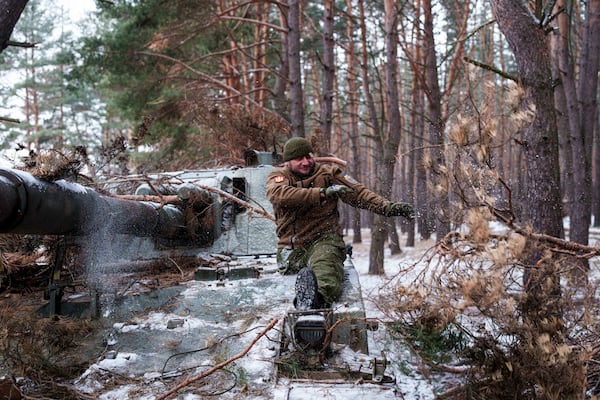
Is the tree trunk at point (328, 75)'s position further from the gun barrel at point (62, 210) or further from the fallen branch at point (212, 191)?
the gun barrel at point (62, 210)

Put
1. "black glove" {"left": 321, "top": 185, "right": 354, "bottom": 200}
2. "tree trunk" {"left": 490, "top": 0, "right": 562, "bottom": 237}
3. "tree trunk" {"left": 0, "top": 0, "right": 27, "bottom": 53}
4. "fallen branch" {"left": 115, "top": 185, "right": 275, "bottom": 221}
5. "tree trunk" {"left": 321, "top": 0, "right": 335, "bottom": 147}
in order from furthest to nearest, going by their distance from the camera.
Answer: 1. "tree trunk" {"left": 321, "top": 0, "right": 335, "bottom": 147}
2. "fallen branch" {"left": 115, "top": 185, "right": 275, "bottom": 221}
3. "tree trunk" {"left": 0, "top": 0, "right": 27, "bottom": 53}
4. "tree trunk" {"left": 490, "top": 0, "right": 562, "bottom": 237}
5. "black glove" {"left": 321, "top": 185, "right": 354, "bottom": 200}

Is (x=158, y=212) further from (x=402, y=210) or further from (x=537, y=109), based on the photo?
(x=537, y=109)

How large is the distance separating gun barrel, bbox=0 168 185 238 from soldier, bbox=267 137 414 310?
103cm

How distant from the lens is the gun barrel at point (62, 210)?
2742 mm

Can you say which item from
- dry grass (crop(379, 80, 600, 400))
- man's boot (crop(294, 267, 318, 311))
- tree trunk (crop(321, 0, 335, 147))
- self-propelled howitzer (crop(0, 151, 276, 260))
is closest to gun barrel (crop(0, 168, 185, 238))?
self-propelled howitzer (crop(0, 151, 276, 260))

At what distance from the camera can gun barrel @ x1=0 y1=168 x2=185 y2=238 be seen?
9.00 feet

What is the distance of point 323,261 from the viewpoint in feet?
12.6

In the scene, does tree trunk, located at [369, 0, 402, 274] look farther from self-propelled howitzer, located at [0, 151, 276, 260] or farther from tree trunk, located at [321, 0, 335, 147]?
self-propelled howitzer, located at [0, 151, 276, 260]

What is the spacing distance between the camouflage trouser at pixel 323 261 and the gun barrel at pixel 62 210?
111 centimetres

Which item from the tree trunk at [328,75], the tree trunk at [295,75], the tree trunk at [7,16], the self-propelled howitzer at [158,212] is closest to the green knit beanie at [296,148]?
the self-propelled howitzer at [158,212]

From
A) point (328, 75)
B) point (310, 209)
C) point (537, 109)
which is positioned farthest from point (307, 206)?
point (328, 75)

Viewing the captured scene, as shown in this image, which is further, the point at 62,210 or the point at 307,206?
the point at 307,206

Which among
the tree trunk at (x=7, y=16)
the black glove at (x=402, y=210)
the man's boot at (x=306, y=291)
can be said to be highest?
the tree trunk at (x=7, y=16)

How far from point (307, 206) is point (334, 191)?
0.40 meters
